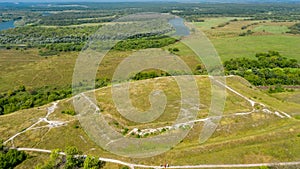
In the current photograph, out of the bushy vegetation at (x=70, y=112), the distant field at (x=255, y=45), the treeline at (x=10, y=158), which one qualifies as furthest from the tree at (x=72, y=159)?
the distant field at (x=255, y=45)

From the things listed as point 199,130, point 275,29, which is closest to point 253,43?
point 275,29

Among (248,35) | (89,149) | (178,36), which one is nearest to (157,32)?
(178,36)

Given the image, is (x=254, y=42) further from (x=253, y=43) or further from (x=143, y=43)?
(x=143, y=43)

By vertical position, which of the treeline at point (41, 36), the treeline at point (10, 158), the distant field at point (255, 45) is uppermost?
the treeline at point (41, 36)

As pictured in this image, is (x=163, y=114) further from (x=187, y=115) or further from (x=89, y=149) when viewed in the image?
(x=89, y=149)

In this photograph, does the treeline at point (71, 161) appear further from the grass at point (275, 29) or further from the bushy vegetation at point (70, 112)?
the grass at point (275, 29)

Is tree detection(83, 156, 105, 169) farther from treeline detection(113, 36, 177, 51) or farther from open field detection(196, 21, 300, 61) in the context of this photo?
treeline detection(113, 36, 177, 51)
